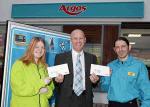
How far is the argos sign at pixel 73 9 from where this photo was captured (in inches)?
292

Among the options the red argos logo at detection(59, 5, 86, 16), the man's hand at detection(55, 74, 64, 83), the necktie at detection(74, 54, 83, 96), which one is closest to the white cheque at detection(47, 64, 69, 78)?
the man's hand at detection(55, 74, 64, 83)

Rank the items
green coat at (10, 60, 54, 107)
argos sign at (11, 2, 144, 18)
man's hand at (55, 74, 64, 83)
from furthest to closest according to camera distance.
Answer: argos sign at (11, 2, 144, 18), man's hand at (55, 74, 64, 83), green coat at (10, 60, 54, 107)

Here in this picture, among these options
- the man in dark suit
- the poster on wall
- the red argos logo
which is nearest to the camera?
the man in dark suit

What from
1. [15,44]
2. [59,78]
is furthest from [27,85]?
[15,44]

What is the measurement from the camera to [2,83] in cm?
362

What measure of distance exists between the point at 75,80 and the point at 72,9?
426 centimetres

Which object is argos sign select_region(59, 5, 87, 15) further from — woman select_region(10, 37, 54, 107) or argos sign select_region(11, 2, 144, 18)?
woman select_region(10, 37, 54, 107)

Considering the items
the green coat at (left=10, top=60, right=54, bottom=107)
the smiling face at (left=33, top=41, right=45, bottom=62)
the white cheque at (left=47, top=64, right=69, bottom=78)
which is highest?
the smiling face at (left=33, top=41, right=45, bottom=62)

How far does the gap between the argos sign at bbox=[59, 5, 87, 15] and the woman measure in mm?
4187

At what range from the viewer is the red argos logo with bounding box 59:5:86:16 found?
7.41 meters

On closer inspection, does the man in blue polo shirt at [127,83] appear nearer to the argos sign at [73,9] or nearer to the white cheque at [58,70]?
the white cheque at [58,70]

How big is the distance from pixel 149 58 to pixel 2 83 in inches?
175

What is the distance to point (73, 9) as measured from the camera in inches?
294

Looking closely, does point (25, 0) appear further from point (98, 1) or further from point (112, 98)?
point (112, 98)
